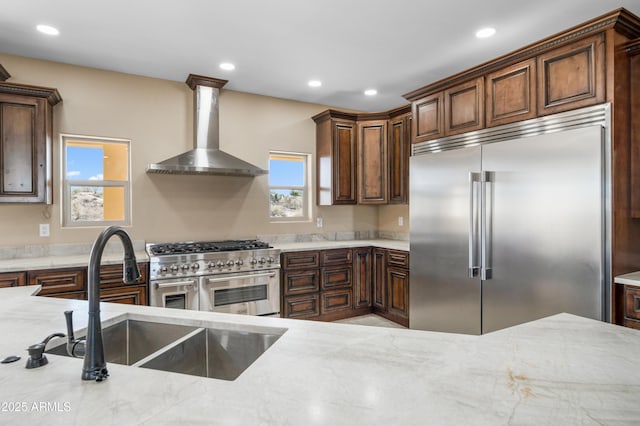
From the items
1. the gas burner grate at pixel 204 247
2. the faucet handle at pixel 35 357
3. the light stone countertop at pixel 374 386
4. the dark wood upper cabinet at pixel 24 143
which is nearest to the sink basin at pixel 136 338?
the light stone countertop at pixel 374 386

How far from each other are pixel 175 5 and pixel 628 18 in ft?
9.54

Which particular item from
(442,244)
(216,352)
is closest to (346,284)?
(442,244)

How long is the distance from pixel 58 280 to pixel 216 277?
49.1 inches

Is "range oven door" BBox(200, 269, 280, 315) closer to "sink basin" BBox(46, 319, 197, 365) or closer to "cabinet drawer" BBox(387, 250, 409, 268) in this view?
"cabinet drawer" BBox(387, 250, 409, 268)

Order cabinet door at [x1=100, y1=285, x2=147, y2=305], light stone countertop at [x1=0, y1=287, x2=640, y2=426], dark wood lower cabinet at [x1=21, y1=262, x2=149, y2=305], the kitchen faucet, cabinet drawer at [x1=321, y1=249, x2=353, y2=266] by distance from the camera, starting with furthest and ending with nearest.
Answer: cabinet drawer at [x1=321, y1=249, x2=353, y2=266] < cabinet door at [x1=100, y1=285, x2=147, y2=305] < dark wood lower cabinet at [x1=21, y1=262, x2=149, y2=305] < the kitchen faucet < light stone countertop at [x1=0, y1=287, x2=640, y2=426]

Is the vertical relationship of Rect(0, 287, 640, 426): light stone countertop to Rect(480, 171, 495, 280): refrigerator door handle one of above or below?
below

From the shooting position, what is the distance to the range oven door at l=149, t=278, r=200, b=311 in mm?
3225

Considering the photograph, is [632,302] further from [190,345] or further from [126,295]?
[126,295]

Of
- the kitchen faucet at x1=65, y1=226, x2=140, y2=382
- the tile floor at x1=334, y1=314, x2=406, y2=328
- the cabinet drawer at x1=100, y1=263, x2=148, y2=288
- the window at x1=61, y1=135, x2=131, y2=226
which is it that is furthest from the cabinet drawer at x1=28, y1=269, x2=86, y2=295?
the tile floor at x1=334, y1=314, x2=406, y2=328

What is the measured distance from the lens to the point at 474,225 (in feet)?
9.33

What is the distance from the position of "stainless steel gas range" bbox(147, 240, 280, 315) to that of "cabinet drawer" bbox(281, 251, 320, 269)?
12 centimetres

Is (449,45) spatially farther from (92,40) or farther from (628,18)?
(92,40)

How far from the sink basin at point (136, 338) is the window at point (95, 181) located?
2596 mm

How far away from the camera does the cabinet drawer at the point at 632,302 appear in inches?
83.3
